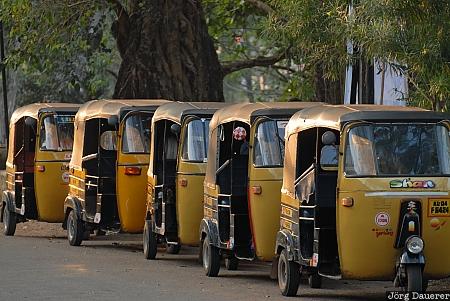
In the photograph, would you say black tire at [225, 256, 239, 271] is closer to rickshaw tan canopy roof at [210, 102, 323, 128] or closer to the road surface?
the road surface

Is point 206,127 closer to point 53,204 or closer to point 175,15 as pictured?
point 53,204

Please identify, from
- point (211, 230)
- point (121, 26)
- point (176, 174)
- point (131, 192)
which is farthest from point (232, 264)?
point (121, 26)

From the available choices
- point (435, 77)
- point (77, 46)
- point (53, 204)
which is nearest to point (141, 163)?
point (53, 204)

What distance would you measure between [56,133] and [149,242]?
4.41m

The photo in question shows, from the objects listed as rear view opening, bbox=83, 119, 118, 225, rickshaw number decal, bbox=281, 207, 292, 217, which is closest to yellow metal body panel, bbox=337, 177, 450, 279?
rickshaw number decal, bbox=281, 207, 292, 217

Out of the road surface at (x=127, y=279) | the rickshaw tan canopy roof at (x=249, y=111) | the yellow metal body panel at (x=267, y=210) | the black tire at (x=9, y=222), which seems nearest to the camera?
the road surface at (x=127, y=279)

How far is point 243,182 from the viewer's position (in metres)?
17.2

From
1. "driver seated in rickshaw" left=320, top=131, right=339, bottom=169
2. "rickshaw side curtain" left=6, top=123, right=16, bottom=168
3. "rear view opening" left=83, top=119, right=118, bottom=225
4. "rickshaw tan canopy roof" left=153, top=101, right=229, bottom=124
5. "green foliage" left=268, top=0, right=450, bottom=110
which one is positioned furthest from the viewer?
"rickshaw side curtain" left=6, top=123, right=16, bottom=168

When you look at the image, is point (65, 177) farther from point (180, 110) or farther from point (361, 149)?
point (361, 149)

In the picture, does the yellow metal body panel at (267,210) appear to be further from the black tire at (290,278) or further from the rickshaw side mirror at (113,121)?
the rickshaw side mirror at (113,121)

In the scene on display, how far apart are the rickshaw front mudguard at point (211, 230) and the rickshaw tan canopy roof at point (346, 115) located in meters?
2.12

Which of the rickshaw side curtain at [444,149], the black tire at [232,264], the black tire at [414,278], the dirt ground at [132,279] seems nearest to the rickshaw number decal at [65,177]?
the dirt ground at [132,279]

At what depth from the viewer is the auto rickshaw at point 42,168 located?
915 inches

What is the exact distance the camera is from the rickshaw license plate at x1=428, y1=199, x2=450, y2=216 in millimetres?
13953
